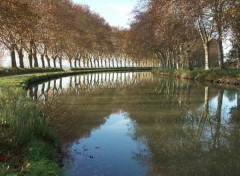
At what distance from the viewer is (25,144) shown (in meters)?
8.25

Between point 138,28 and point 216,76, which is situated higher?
point 138,28

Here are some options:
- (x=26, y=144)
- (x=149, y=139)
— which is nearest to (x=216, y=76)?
(x=149, y=139)

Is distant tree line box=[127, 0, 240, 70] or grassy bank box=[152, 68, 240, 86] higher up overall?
distant tree line box=[127, 0, 240, 70]

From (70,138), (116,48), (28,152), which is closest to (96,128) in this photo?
(70,138)

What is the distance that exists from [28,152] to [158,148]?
3.98 metres

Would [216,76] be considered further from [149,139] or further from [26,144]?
[26,144]

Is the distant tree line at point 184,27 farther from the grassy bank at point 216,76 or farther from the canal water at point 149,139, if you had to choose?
the canal water at point 149,139

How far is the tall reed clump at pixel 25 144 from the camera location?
6410mm

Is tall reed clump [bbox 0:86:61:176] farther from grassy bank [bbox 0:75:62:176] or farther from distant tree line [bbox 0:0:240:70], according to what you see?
distant tree line [bbox 0:0:240:70]

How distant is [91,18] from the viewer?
247 feet

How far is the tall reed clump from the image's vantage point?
6.41 m

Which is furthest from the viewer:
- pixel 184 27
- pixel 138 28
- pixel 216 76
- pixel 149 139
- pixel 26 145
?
pixel 138 28

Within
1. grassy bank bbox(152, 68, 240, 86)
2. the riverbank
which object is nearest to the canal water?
the riverbank

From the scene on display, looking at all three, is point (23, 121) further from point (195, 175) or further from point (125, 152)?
point (195, 175)
